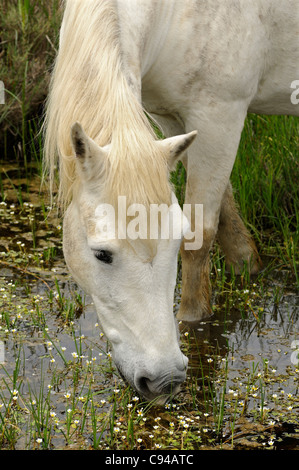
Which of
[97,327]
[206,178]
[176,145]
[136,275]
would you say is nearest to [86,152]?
[176,145]

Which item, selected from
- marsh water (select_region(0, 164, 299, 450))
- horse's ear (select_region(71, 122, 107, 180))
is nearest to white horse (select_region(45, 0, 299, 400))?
horse's ear (select_region(71, 122, 107, 180))

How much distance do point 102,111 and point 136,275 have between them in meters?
0.64

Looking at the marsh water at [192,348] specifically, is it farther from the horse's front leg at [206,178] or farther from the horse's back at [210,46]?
the horse's back at [210,46]

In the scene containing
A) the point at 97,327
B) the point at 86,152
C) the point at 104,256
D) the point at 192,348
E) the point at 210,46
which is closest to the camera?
the point at 86,152

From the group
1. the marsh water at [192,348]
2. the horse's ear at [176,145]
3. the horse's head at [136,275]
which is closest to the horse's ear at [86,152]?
the horse's head at [136,275]

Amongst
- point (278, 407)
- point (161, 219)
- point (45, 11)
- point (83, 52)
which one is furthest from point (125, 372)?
point (45, 11)

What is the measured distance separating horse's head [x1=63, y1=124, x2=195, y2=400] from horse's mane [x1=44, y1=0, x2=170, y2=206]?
8cm

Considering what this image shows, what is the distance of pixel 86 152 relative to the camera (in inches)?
108

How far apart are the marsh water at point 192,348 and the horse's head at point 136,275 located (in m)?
0.46

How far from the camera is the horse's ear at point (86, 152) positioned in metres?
2.68

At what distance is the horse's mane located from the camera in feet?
8.96

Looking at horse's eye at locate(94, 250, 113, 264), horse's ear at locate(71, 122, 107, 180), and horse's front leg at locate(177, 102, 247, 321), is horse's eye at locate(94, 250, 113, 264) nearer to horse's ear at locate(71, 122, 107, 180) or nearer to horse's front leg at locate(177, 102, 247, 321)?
horse's ear at locate(71, 122, 107, 180)

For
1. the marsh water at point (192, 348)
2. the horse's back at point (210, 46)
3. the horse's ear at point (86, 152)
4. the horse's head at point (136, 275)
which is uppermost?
the horse's back at point (210, 46)

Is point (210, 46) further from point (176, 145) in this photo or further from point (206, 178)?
point (176, 145)
